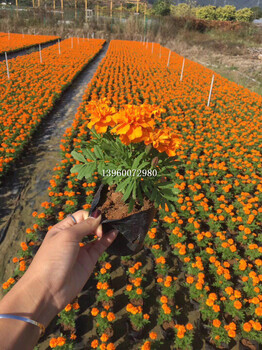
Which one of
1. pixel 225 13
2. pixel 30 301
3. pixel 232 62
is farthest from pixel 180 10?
pixel 30 301

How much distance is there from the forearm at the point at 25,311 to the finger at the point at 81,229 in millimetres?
294

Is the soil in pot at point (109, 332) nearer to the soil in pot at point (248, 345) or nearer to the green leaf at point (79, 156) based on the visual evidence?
the soil in pot at point (248, 345)

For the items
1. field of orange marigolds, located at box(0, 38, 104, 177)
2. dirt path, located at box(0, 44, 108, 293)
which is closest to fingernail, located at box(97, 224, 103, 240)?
dirt path, located at box(0, 44, 108, 293)

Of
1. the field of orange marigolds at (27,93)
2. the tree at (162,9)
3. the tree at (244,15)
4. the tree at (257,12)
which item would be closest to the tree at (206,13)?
the tree at (244,15)

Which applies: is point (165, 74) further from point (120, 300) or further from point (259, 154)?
point (120, 300)

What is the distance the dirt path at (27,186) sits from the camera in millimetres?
3480

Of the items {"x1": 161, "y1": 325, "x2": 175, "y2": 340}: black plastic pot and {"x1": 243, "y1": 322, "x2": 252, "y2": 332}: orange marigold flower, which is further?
{"x1": 161, "y1": 325, "x2": 175, "y2": 340}: black plastic pot

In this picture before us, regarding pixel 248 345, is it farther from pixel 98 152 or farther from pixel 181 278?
pixel 98 152

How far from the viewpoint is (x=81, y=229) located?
1.51 m

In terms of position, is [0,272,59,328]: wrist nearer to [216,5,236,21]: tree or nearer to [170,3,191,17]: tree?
[216,5,236,21]: tree

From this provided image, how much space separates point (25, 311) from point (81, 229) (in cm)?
51

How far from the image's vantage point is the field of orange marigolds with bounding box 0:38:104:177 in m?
5.47

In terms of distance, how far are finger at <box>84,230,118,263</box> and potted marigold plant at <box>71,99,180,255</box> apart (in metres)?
0.08

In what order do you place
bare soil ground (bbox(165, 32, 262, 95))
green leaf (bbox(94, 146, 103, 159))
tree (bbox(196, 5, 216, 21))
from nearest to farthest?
1. green leaf (bbox(94, 146, 103, 159))
2. bare soil ground (bbox(165, 32, 262, 95))
3. tree (bbox(196, 5, 216, 21))
